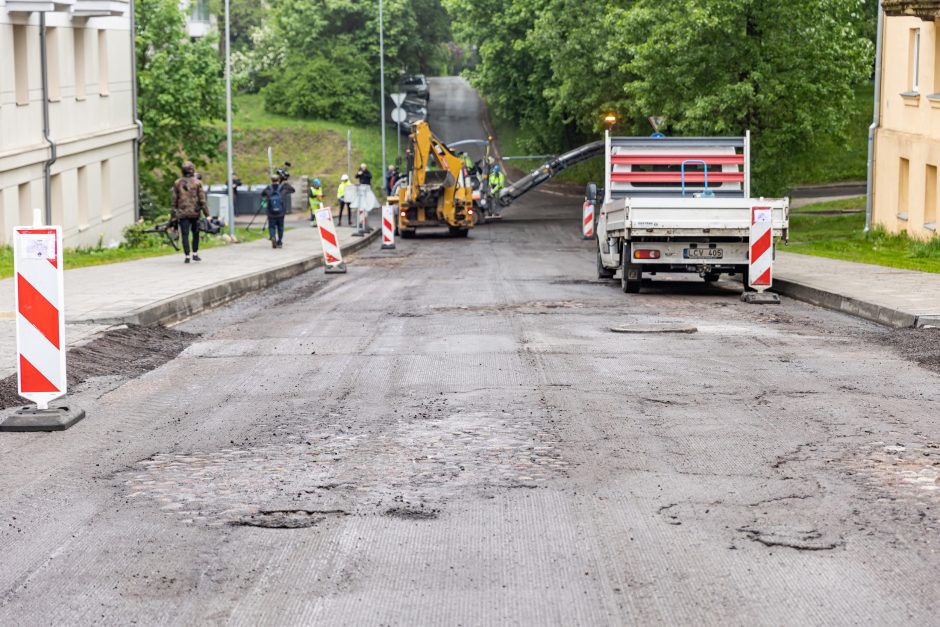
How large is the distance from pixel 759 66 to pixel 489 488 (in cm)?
2860

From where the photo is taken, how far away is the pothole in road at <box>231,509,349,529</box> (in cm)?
690

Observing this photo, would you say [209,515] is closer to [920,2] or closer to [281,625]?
[281,625]

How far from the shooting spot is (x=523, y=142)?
6875 cm

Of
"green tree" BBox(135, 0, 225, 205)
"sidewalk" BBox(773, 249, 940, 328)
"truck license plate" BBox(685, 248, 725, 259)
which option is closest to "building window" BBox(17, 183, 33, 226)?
"green tree" BBox(135, 0, 225, 205)

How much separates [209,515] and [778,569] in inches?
110

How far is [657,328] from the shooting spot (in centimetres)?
1515

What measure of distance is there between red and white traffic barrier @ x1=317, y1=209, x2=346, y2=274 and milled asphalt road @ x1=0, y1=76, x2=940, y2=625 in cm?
1222

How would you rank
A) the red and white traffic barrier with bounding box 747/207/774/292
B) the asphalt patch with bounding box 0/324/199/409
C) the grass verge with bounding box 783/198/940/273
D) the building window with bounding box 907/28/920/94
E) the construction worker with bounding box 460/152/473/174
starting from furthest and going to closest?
the construction worker with bounding box 460/152/473/174 < the building window with bounding box 907/28/920/94 < the grass verge with bounding box 783/198/940/273 < the red and white traffic barrier with bounding box 747/207/774/292 < the asphalt patch with bounding box 0/324/199/409

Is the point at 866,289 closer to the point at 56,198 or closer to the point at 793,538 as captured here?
the point at 793,538

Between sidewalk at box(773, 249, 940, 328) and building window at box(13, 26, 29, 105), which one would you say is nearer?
sidewalk at box(773, 249, 940, 328)

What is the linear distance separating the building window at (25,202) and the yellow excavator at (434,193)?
12399 mm

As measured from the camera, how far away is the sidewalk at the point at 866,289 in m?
16.2

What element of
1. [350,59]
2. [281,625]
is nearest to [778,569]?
[281,625]

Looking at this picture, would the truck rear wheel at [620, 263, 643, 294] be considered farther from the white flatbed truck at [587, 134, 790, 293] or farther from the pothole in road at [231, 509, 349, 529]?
the pothole in road at [231, 509, 349, 529]
